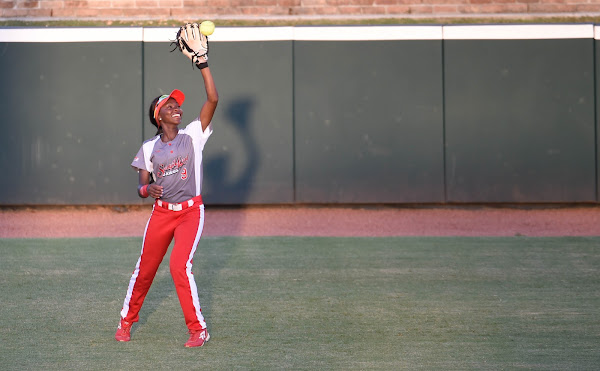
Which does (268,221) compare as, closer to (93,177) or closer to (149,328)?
(93,177)

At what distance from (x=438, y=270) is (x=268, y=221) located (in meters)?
4.73

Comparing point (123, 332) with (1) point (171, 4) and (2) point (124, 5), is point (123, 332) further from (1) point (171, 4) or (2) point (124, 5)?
(2) point (124, 5)

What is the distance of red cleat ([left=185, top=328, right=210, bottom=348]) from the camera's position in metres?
5.34

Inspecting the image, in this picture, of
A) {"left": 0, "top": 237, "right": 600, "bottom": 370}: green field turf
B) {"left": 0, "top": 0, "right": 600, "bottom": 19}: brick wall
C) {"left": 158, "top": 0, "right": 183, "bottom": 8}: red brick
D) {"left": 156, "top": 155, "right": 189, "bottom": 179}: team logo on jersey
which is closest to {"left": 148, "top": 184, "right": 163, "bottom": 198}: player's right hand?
{"left": 156, "top": 155, "right": 189, "bottom": 179}: team logo on jersey

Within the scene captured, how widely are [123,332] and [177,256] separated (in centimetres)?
73

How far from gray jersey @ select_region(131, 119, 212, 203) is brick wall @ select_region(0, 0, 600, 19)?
9650 millimetres

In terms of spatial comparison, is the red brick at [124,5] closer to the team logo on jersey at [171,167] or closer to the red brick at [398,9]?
the red brick at [398,9]

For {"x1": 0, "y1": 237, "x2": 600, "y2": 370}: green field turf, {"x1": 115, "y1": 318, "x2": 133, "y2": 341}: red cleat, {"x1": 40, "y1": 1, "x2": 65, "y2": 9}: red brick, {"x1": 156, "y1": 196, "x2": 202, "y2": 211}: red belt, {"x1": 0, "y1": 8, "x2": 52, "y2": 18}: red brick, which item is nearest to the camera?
A: {"x1": 0, "y1": 237, "x2": 600, "y2": 370}: green field turf

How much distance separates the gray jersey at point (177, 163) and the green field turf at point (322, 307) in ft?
3.51

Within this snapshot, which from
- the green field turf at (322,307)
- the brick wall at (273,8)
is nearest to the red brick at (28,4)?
the brick wall at (273,8)

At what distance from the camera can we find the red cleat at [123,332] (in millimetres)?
5504

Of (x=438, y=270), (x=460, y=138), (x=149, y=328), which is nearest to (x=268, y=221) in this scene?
(x=460, y=138)

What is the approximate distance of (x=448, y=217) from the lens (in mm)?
12875

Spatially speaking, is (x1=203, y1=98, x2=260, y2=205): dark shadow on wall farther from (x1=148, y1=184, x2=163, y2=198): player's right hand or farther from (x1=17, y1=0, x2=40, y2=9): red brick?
(x1=148, y1=184, x2=163, y2=198): player's right hand
